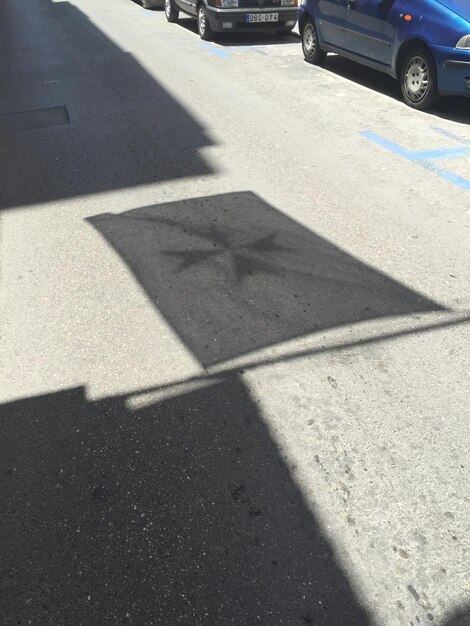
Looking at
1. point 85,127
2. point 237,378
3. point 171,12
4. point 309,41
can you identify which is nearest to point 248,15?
point 309,41

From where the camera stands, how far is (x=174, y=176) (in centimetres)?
668

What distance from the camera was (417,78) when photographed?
8266mm

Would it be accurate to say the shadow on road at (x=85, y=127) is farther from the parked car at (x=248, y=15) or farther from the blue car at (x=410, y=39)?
the blue car at (x=410, y=39)

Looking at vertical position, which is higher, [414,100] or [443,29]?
[443,29]

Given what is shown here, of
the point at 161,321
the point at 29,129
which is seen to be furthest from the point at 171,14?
the point at 161,321

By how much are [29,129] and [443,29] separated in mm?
5334

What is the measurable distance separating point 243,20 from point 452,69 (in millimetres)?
6432

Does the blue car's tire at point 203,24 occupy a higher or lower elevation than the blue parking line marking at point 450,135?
higher

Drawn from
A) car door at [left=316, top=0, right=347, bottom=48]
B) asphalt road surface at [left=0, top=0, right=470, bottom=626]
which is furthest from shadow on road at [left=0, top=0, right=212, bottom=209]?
car door at [left=316, top=0, right=347, bottom=48]

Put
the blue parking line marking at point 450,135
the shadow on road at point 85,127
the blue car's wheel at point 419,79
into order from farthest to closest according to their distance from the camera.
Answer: the blue car's wheel at point 419,79
the blue parking line marking at point 450,135
the shadow on road at point 85,127

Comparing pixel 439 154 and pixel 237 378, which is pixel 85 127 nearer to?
pixel 439 154

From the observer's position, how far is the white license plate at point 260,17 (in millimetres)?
12731

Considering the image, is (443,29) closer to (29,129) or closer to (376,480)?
(29,129)

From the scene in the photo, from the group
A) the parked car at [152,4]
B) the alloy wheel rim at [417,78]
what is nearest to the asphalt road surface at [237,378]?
the alloy wheel rim at [417,78]
